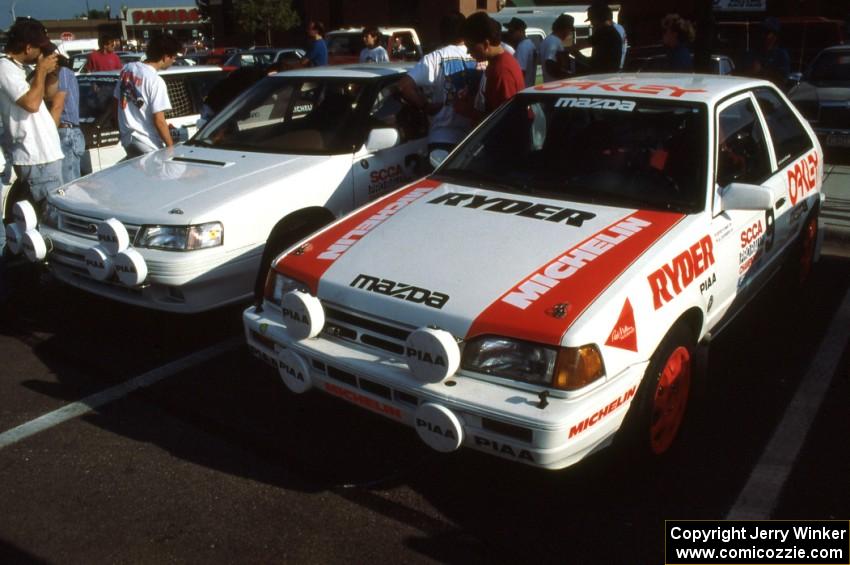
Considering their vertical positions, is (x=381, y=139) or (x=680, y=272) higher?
(x=381, y=139)

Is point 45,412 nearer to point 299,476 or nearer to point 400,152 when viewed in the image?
point 299,476

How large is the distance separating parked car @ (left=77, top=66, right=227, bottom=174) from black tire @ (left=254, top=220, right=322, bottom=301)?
8.59 feet

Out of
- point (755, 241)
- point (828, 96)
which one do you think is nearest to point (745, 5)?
point (828, 96)

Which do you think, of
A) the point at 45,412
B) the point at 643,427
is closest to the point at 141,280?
the point at 45,412

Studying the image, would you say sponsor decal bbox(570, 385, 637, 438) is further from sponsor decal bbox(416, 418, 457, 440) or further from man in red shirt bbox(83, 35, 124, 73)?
man in red shirt bbox(83, 35, 124, 73)

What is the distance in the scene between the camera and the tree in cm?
3699

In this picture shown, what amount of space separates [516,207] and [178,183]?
7.33ft

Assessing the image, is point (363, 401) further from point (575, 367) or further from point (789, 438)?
point (789, 438)

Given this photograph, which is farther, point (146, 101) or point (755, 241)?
point (146, 101)

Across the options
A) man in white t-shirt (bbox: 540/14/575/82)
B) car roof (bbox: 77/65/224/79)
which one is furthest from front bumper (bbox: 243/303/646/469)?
man in white t-shirt (bbox: 540/14/575/82)

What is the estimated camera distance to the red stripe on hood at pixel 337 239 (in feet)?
11.4

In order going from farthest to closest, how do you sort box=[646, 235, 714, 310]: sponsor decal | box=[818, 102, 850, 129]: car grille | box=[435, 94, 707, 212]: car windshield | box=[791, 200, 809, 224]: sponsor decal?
box=[818, 102, 850, 129]: car grille → box=[791, 200, 809, 224]: sponsor decal → box=[435, 94, 707, 212]: car windshield → box=[646, 235, 714, 310]: sponsor decal

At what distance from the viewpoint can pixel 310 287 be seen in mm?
3408

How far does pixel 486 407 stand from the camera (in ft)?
9.25
